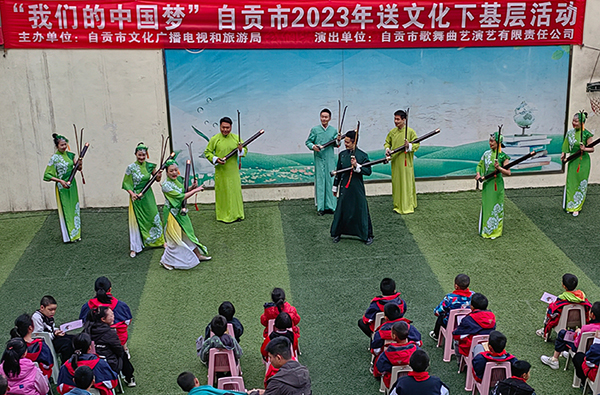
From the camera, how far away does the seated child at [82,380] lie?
4957 mm

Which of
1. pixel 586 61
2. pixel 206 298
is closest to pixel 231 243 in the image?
pixel 206 298

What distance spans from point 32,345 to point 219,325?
1.69 metres

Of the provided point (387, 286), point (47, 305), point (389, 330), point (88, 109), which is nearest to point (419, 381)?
point (389, 330)

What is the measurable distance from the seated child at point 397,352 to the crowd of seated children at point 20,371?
294 cm

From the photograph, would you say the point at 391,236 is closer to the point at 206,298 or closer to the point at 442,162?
the point at 442,162

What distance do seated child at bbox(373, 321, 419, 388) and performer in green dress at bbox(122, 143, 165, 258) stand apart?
471 centimetres

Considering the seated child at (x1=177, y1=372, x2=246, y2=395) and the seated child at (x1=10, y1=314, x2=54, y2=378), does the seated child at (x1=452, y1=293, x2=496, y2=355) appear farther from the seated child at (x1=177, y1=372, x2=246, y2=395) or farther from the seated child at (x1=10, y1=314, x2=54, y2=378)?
the seated child at (x1=10, y1=314, x2=54, y2=378)

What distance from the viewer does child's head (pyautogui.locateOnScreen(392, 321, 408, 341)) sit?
5.62 metres

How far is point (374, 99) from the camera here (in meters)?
11.0

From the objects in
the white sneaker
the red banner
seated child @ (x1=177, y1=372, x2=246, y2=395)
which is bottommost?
the white sneaker

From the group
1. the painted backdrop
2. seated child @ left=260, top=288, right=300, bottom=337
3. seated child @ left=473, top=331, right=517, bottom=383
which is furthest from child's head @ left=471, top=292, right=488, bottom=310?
the painted backdrop

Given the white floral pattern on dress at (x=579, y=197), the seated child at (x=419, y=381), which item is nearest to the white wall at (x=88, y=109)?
the white floral pattern on dress at (x=579, y=197)

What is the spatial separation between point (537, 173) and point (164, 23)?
6900 mm

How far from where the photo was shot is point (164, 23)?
1045 cm
